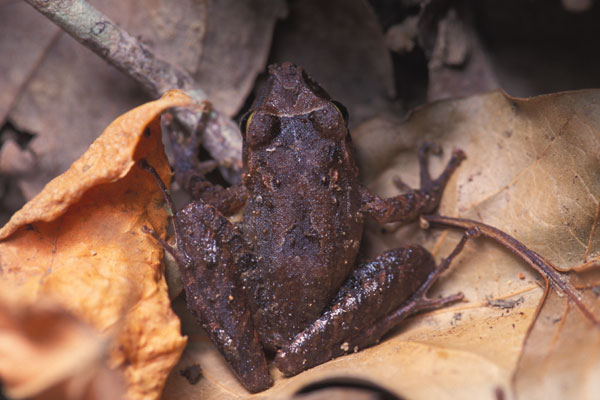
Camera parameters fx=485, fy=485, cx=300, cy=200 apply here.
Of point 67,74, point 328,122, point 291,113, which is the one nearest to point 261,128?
point 291,113

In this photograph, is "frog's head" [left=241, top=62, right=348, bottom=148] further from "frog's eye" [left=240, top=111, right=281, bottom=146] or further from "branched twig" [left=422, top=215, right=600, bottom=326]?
"branched twig" [left=422, top=215, right=600, bottom=326]

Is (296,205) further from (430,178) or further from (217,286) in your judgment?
(430,178)

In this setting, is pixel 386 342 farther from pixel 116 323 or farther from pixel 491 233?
pixel 116 323

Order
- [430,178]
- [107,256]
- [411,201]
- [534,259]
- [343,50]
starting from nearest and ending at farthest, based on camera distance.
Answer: [107,256], [534,259], [411,201], [430,178], [343,50]

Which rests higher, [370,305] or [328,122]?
[328,122]

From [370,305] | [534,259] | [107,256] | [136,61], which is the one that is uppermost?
[136,61]

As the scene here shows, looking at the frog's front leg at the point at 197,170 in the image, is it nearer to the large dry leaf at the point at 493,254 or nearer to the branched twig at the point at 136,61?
the branched twig at the point at 136,61

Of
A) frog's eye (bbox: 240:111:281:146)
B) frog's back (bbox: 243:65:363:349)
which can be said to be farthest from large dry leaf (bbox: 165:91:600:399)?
frog's eye (bbox: 240:111:281:146)

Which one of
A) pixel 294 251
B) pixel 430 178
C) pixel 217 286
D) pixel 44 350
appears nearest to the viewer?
pixel 44 350
